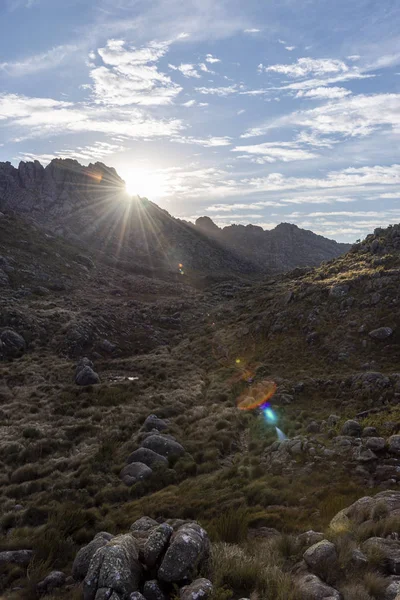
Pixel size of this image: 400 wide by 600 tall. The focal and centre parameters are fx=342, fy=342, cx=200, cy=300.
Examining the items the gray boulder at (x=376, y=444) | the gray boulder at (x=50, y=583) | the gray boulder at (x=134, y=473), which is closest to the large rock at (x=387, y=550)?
the gray boulder at (x=376, y=444)

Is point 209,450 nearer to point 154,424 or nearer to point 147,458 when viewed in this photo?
point 147,458

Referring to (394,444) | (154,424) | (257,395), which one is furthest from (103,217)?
(394,444)

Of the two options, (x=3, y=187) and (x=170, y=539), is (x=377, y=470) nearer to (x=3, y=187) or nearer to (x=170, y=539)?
(x=170, y=539)

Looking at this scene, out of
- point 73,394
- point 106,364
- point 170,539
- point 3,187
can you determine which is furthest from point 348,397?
point 3,187

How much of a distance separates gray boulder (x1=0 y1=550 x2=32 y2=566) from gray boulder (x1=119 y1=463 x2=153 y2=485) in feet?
17.9

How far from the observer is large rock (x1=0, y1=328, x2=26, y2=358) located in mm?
35438

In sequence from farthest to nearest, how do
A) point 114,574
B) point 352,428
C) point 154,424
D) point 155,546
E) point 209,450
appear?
point 154,424, point 209,450, point 352,428, point 155,546, point 114,574

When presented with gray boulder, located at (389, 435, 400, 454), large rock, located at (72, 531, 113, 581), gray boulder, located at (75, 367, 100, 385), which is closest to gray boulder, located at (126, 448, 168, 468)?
large rock, located at (72, 531, 113, 581)

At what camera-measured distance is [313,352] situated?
3125cm

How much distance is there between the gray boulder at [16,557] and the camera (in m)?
10.0

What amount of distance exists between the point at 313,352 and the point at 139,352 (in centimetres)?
2119

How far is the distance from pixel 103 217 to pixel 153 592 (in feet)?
499

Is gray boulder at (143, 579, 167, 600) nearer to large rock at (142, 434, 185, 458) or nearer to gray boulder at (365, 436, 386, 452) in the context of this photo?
large rock at (142, 434, 185, 458)

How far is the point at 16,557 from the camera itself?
33.5 feet
